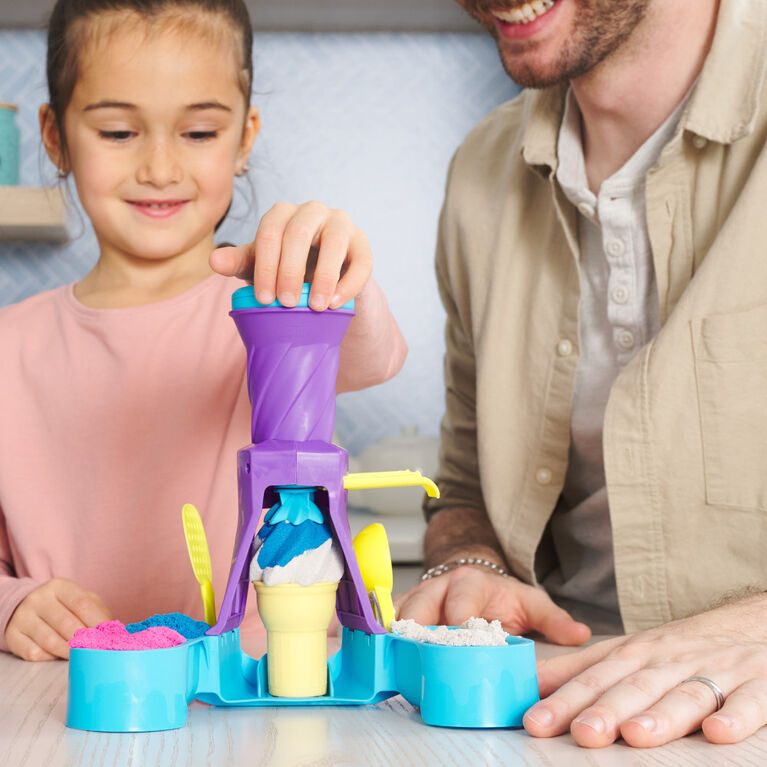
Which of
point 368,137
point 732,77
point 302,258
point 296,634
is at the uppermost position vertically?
point 368,137

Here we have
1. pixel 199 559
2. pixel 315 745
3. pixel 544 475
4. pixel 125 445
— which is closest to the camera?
pixel 315 745

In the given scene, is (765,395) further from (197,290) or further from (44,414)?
(44,414)

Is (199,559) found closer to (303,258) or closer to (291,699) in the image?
(291,699)

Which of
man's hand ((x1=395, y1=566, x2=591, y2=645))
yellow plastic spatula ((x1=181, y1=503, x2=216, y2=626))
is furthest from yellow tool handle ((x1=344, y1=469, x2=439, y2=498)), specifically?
man's hand ((x1=395, y1=566, x2=591, y2=645))

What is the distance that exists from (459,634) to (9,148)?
1.85 meters

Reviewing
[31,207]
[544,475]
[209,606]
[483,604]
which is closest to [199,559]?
[209,606]

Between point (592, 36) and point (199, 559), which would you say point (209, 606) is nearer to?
point (199, 559)

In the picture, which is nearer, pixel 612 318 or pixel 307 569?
pixel 307 569

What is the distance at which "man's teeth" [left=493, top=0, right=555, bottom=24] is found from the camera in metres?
1.15

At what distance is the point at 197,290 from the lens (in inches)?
44.1

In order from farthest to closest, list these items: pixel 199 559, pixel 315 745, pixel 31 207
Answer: pixel 31 207
pixel 199 559
pixel 315 745

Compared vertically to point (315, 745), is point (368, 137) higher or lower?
higher

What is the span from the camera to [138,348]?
109cm

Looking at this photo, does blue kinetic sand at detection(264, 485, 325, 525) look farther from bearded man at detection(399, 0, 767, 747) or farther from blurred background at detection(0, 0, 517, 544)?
blurred background at detection(0, 0, 517, 544)
